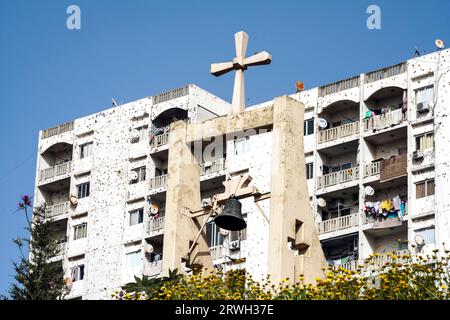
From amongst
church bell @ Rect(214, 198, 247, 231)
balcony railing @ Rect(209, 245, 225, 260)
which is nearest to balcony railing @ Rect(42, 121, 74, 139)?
balcony railing @ Rect(209, 245, 225, 260)

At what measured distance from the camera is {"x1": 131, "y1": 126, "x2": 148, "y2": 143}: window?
82188 millimetres

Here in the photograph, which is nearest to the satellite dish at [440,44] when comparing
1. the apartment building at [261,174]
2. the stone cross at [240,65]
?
the apartment building at [261,174]

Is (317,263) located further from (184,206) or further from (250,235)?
(250,235)

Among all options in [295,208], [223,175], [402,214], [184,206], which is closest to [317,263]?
[295,208]

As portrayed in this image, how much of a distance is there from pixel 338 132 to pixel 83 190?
51.3 ft

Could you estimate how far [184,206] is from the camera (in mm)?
41312

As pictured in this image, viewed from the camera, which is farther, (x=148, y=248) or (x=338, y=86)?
(x=148, y=248)

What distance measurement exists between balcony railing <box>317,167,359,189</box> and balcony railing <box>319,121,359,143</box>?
1.83m

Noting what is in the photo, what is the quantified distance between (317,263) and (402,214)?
105ft

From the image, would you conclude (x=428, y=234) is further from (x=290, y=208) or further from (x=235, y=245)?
(x=290, y=208)

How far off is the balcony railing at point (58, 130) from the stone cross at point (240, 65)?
4355 centimetres

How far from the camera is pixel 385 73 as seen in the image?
74.0 metres

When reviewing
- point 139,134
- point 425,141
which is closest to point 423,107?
point 425,141

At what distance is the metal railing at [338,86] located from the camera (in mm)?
75062
